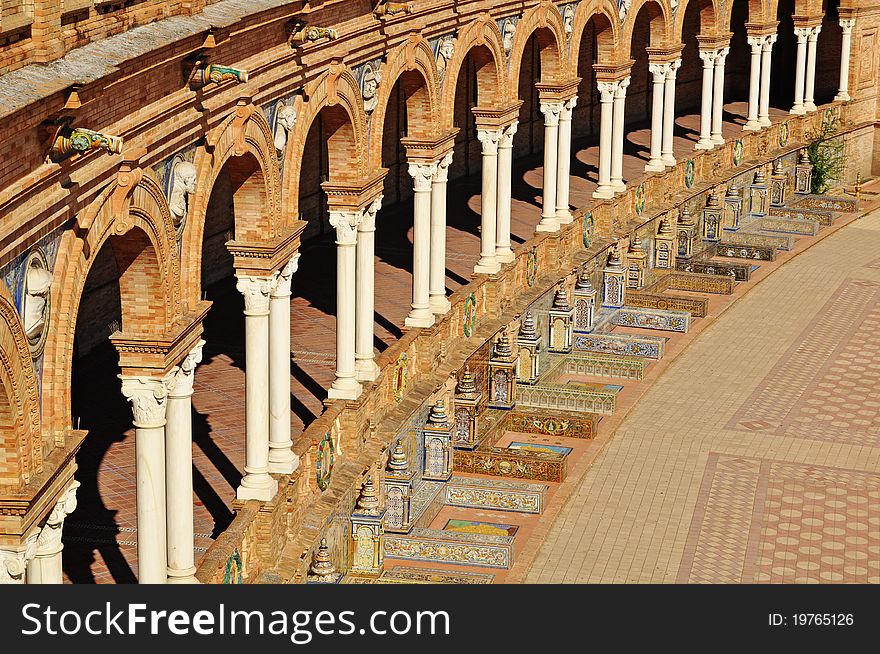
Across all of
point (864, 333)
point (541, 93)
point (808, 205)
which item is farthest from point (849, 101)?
point (541, 93)

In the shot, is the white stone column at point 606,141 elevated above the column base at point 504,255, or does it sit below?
above

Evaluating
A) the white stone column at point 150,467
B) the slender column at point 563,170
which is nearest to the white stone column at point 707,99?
the slender column at point 563,170

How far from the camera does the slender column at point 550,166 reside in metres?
31.4

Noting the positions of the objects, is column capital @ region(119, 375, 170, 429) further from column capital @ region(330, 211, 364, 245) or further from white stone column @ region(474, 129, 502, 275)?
white stone column @ region(474, 129, 502, 275)

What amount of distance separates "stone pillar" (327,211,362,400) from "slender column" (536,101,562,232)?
9.38m

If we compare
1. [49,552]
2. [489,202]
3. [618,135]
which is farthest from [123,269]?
[618,135]

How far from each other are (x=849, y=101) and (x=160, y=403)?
34.5 m

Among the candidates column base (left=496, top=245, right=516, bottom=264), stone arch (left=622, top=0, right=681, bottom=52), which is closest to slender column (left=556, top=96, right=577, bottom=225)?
column base (left=496, top=245, right=516, bottom=264)

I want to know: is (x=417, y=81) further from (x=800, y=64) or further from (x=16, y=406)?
(x=800, y=64)

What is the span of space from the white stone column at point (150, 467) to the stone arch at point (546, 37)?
46.1 feet

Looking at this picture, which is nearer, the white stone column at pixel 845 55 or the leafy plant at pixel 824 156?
the leafy plant at pixel 824 156

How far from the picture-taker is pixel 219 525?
1994 centimetres

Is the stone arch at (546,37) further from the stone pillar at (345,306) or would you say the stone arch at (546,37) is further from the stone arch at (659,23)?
the stone pillar at (345,306)

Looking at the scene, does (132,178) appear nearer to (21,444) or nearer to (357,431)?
(21,444)
